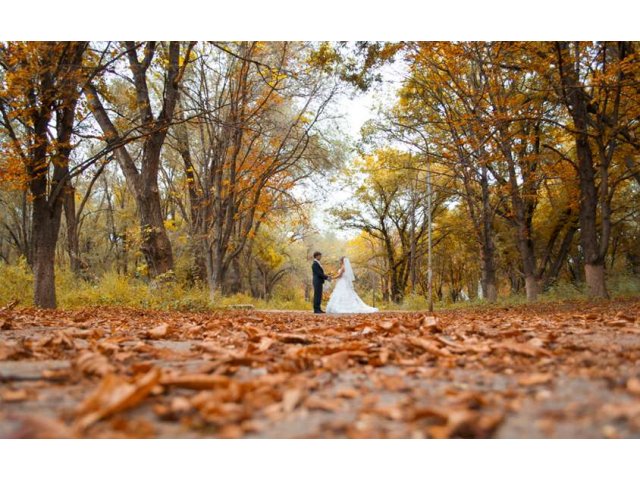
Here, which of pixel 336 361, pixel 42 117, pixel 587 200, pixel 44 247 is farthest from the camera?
pixel 587 200

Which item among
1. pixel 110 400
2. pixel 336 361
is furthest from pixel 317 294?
pixel 110 400

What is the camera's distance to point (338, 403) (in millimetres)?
1492

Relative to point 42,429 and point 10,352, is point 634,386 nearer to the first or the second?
point 42,429

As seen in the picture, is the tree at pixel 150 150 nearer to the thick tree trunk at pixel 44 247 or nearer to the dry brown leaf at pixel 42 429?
the thick tree trunk at pixel 44 247

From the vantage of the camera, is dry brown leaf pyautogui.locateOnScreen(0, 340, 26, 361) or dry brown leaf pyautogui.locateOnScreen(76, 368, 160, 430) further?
dry brown leaf pyautogui.locateOnScreen(0, 340, 26, 361)

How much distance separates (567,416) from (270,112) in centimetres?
1723

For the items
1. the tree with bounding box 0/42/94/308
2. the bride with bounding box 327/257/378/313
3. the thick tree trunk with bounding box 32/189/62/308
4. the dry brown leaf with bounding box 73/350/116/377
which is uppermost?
the tree with bounding box 0/42/94/308

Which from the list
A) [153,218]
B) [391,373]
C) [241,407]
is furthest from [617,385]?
[153,218]

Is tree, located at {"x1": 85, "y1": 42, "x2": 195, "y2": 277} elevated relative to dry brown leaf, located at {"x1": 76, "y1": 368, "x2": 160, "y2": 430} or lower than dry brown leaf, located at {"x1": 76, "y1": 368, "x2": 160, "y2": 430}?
elevated

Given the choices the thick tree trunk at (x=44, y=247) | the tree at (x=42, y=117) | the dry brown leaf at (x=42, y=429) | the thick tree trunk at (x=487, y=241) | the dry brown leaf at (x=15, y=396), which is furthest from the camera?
the thick tree trunk at (x=487, y=241)

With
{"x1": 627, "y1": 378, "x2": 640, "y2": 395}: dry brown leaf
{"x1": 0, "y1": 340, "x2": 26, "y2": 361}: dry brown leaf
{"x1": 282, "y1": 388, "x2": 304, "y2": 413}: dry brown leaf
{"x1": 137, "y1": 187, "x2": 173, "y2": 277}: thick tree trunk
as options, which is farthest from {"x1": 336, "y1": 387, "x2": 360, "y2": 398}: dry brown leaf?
{"x1": 137, "y1": 187, "x2": 173, "y2": 277}: thick tree trunk

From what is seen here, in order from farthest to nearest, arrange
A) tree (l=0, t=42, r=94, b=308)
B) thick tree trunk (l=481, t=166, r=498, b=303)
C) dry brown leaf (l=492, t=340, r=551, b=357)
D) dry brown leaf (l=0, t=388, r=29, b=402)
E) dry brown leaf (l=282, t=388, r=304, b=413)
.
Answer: thick tree trunk (l=481, t=166, r=498, b=303) < tree (l=0, t=42, r=94, b=308) < dry brown leaf (l=492, t=340, r=551, b=357) < dry brown leaf (l=0, t=388, r=29, b=402) < dry brown leaf (l=282, t=388, r=304, b=413)

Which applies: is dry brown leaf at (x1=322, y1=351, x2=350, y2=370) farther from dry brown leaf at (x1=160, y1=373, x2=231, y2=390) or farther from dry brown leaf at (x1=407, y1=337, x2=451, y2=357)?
dry brown leaf at (x1=160, y1=373, x2=231, y2=390)

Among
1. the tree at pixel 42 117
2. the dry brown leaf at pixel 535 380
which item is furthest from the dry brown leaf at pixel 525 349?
the tree at pixel 42 117
